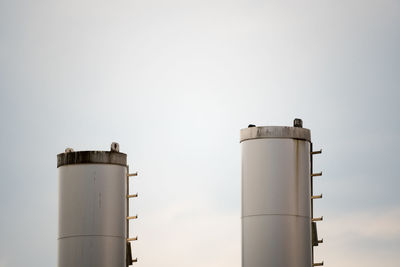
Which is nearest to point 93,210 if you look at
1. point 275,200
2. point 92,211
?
point 92,211

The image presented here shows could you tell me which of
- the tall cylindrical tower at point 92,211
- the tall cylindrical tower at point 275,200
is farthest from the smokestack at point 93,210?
the tall cylindrical tower at point 275,200

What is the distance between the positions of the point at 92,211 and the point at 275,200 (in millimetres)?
6476

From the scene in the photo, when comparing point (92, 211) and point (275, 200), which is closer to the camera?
point (275, 200)

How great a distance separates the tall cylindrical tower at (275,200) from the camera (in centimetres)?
4394

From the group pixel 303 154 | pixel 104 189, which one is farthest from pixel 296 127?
pixel 104 189

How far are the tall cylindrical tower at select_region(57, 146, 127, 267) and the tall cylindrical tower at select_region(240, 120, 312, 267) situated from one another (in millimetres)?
4536

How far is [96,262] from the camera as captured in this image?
4506 centimetres

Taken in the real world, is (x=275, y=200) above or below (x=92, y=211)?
above

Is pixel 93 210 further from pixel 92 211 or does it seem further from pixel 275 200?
pixel 275 200

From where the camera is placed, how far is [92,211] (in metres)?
45.4

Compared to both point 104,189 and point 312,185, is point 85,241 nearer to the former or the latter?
point 104,189

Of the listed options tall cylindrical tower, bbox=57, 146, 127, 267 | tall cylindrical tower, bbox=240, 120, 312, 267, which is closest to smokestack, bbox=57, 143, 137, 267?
tall cylindrical tower, bbox=57, 146, 127, 267

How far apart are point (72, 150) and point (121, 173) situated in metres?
1.98

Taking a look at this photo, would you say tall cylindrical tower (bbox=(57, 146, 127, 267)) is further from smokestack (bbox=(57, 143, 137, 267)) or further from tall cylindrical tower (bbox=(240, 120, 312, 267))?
tall cylindrical tower (bbox=(240, 120, 312, 267))
